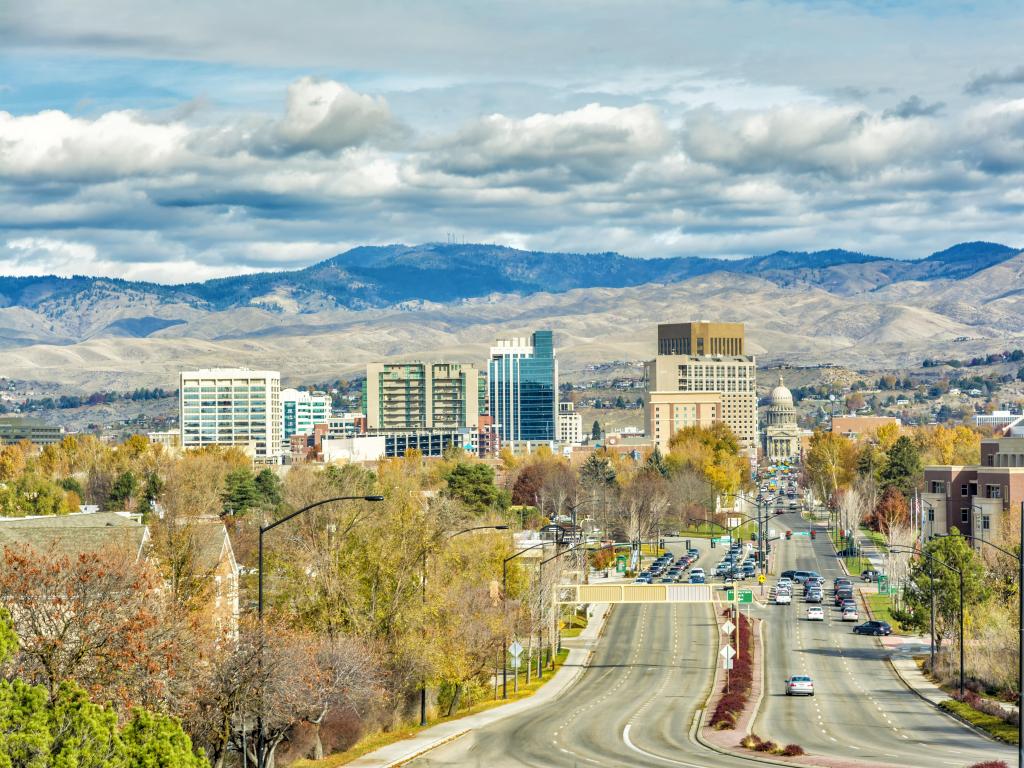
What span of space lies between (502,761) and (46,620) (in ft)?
62.3

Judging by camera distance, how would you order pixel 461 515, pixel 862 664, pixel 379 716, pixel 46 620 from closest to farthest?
pixel 46 620, pixel 379 716, pixel 862 664, pixel 461 515

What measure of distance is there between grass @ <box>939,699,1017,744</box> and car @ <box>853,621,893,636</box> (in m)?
36.4

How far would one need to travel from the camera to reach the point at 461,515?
5349 inches

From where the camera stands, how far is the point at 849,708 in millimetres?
86625

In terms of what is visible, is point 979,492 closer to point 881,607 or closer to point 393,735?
point 881,607

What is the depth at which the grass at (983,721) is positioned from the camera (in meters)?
73.4

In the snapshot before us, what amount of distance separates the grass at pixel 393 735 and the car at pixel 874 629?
32.4 m

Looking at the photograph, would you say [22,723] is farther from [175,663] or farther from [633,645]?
[633,645]

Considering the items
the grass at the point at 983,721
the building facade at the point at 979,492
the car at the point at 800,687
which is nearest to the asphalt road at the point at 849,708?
the car at the point at 800,687

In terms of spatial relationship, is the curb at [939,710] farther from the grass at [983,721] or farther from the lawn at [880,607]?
the lawn at [880,607]

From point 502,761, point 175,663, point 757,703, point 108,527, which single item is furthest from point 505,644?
point 175,663

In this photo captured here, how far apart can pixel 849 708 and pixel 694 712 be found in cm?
804

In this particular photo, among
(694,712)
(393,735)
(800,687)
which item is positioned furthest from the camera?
(800,687)

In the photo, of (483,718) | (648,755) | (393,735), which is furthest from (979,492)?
(648,755)
